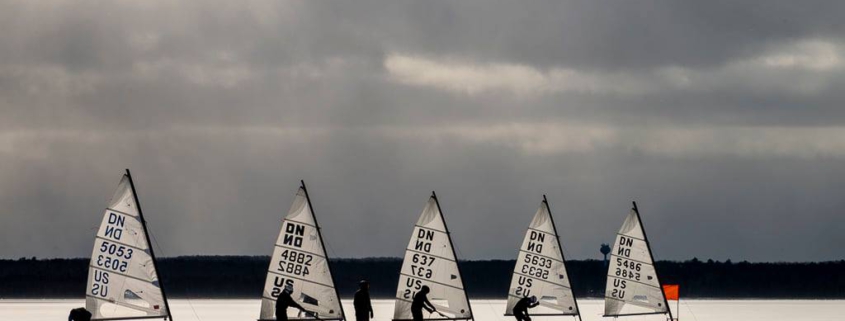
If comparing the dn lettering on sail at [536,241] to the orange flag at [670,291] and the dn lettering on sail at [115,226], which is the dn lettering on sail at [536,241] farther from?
the dn lettering on sail at [115,226]

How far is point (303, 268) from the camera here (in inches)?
2074

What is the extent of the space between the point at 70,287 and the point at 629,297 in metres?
125

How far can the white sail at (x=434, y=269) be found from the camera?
56.8 metres

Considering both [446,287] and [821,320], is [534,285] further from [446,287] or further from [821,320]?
[821,320]

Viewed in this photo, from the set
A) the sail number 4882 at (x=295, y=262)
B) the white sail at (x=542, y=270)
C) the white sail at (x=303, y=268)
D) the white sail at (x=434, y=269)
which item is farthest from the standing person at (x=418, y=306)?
the white sail at (x=542, y=270)

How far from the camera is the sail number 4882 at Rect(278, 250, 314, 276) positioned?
5241 cm

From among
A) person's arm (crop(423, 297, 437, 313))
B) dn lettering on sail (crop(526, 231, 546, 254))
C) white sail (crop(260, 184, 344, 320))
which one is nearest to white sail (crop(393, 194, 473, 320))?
person's arm (crop(423, 297, 437, 313))

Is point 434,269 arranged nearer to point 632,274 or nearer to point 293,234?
point 293,234

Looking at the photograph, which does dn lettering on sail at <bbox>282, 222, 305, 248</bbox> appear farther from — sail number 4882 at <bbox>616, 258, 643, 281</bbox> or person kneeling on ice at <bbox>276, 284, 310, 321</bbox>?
sail number 4882 at <bbox>616, 258, 643, 281</bbox>

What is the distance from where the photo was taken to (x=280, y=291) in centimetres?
5234

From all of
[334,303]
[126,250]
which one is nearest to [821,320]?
[334,303]

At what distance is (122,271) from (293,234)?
5.87 meters

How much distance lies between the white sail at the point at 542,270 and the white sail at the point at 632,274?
10.2ft

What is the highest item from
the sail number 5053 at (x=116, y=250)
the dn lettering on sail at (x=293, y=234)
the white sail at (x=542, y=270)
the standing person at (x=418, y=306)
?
the white sail at (x=542, y=270)
